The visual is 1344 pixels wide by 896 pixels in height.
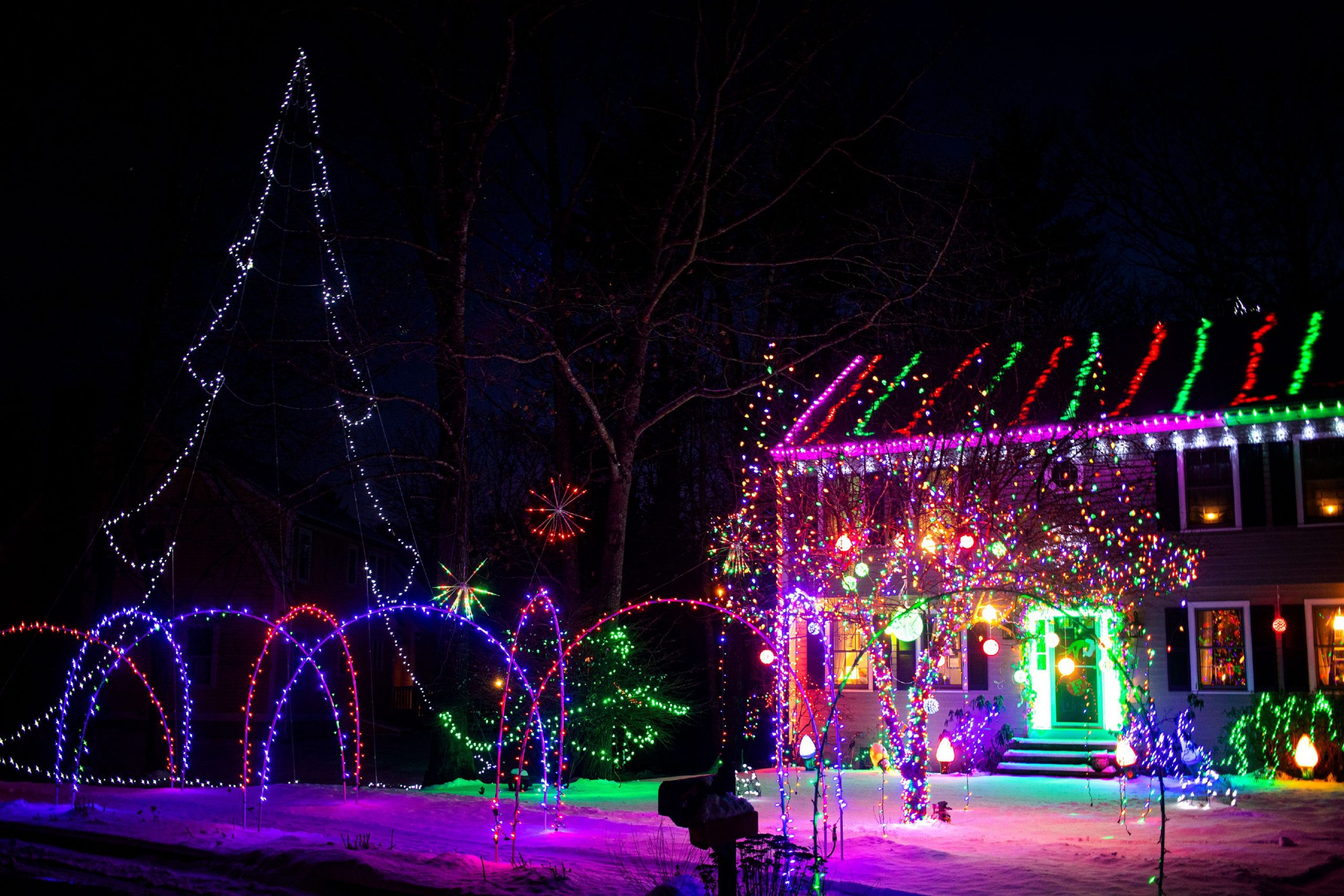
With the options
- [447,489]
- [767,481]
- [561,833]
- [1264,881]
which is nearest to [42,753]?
[447,489]

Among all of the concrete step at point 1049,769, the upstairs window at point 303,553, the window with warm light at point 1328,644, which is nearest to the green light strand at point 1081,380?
the window with warm light at point 1328,644

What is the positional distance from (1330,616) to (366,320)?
13998mm

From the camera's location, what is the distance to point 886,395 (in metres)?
18.5

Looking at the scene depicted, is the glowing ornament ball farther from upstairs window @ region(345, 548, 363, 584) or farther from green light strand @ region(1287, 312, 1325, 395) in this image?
upstairs window @ region(345, 548, 363, 584)

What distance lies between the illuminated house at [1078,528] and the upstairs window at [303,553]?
15.9 meters

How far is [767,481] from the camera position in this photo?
55.6 feet

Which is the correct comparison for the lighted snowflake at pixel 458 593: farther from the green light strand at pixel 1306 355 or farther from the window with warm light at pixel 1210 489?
the green light strand at pixel 1306 355

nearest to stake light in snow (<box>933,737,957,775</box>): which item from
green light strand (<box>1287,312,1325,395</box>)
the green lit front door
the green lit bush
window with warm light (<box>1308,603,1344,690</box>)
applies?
the green lit front door

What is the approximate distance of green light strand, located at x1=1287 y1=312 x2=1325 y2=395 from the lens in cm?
1650

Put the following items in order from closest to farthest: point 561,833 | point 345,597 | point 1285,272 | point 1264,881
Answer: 1. point 1264,881
2. point 561,833
3. point 1285,272
4. point 345,597

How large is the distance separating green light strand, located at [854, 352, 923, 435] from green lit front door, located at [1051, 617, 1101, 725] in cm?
424

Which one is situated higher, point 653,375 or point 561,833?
point 653,375

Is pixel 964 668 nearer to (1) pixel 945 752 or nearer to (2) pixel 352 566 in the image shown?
(1) pixel 945 752

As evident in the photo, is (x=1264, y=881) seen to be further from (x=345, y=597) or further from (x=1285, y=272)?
(x=345, y=597)
